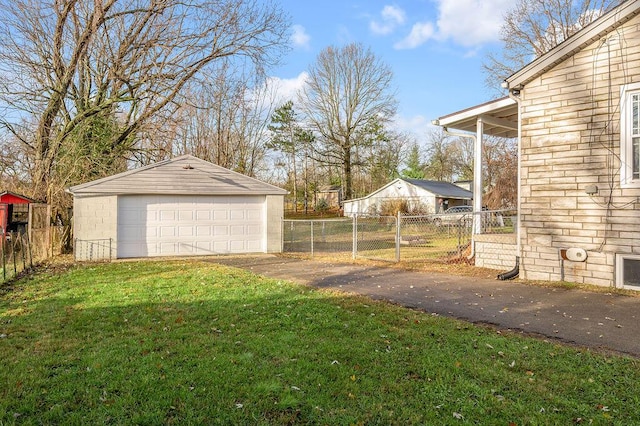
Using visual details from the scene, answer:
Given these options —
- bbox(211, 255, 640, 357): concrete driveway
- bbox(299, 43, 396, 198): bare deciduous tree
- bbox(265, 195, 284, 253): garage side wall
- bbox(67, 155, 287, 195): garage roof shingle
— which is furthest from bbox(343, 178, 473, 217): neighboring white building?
bbox(211, 255, 640, 357): concrete driveway

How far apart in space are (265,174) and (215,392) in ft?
117

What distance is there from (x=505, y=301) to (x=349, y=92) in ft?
106

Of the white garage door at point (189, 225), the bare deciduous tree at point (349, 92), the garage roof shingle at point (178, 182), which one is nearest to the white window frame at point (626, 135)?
the garage roof shingle at point (178, 182)

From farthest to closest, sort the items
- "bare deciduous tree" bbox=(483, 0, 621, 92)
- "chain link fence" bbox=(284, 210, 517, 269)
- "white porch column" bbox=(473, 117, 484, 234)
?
"bare deciduous tree" bbox=(483, 0, 621, 92) < "white porch column" bbox=(473, 117, 484, 234) < "chain link fence" bbox=(284, 210, 517, 269)

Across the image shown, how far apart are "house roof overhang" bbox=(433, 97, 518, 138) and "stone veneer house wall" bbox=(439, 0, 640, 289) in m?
0.98

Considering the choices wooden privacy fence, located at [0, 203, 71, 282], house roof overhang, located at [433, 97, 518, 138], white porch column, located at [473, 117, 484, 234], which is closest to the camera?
house roof overhang, located at [433, 97, 518, 138]

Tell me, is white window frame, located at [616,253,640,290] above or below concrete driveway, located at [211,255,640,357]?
above

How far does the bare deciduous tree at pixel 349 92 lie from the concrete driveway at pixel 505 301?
92.3ft

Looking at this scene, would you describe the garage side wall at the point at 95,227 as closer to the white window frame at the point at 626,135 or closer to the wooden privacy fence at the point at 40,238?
the wooden privacy fence at the point at 40,238

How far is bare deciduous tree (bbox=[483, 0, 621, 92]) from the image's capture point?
836 inches

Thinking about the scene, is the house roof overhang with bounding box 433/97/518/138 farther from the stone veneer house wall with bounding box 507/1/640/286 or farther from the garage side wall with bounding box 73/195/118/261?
Result: the garage side wall with bounding box 73/195/118/261

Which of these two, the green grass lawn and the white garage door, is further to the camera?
the white garage door

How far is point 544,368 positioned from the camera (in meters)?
3.77

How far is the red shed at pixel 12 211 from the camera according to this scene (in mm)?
14391
